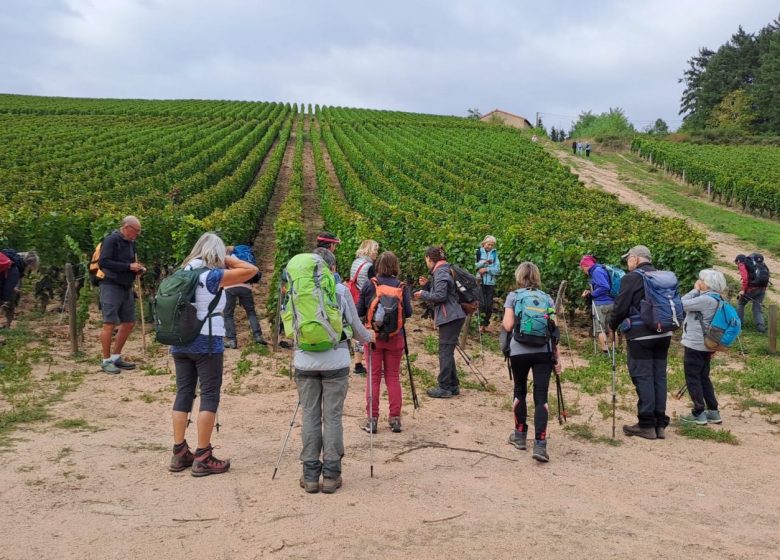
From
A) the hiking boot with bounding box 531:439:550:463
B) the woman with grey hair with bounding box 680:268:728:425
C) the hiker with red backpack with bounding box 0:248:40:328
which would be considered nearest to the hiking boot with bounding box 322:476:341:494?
the hiking boot with bounding box 531:439:550:463

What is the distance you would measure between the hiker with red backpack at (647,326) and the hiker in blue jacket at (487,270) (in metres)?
4.97

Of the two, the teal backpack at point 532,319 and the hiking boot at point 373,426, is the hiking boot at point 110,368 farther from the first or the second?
the teal backpack at point 532,319

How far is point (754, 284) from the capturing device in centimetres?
1242

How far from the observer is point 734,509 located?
521cm

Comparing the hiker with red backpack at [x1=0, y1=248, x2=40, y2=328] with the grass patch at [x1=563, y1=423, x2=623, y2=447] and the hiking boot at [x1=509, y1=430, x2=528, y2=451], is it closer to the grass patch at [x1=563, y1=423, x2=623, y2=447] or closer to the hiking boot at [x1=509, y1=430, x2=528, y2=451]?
the hiking boot at [x1=509, y1=430, x2=528, y2=451]

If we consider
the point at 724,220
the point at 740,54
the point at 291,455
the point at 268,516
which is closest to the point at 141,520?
the point at 268,516

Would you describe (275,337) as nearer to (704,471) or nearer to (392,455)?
(392,455)

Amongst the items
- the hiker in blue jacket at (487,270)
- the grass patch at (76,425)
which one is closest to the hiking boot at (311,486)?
the grass patch at (76,425)

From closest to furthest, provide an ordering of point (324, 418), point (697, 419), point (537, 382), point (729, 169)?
point (324, 418) < point (537, 382) < point (697, 419) < point (729, 169)

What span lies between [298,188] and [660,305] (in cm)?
2418

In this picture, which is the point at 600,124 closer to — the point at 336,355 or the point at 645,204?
the point at 645,204

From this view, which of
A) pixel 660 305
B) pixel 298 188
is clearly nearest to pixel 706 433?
pixel 660 305

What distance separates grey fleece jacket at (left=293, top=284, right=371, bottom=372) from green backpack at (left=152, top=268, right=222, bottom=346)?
83 centimetres

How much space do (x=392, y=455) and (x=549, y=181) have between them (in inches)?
1148
